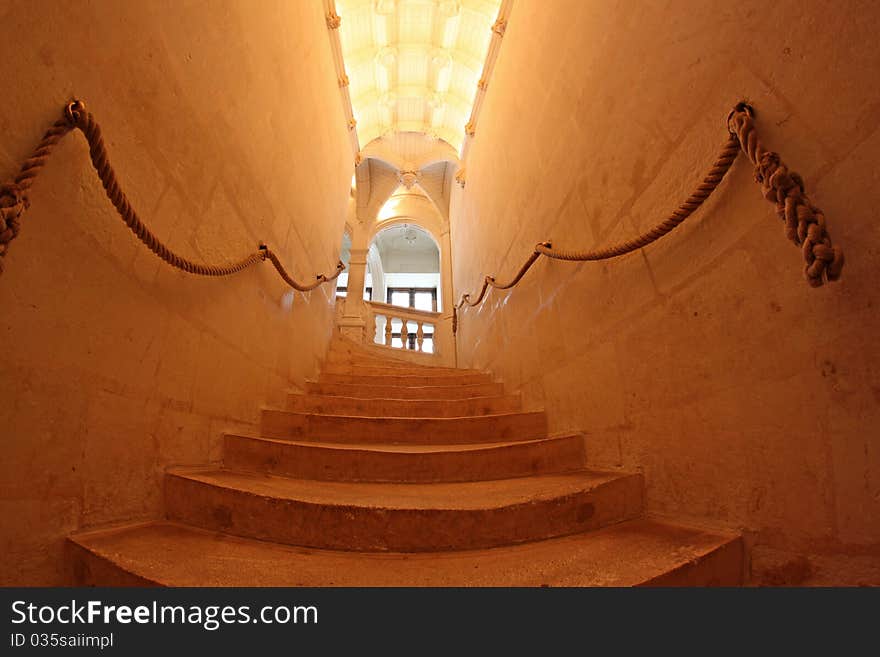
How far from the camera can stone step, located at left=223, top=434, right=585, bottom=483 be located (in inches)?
70.1

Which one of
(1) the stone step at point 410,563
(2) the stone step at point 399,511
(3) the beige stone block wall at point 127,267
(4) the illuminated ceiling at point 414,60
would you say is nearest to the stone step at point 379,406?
(3) the beige stone block wall at point 127,267

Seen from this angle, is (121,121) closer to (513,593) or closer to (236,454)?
(236,454)

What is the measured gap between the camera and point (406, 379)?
11.5 feet

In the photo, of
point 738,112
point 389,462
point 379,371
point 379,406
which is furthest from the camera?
point 379,371

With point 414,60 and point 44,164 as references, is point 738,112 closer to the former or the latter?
point 44,164

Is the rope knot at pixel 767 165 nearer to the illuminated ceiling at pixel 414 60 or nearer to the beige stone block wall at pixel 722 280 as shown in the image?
the beige stone block wall at pixel 722 280

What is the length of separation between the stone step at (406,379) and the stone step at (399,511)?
1.92m

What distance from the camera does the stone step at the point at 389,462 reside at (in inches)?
70.1

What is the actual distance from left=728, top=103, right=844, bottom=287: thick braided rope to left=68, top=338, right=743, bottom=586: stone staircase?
80cm

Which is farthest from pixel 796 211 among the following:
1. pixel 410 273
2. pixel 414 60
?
pixel 410 273

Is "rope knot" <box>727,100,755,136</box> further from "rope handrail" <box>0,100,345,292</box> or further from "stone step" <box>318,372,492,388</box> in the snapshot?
"stone step" <box>318,372,492,388</box>

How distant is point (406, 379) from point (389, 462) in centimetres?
172

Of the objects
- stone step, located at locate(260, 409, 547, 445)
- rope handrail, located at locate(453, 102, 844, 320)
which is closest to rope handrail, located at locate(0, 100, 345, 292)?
stone step, located at locate(260, 409, 547, 445)

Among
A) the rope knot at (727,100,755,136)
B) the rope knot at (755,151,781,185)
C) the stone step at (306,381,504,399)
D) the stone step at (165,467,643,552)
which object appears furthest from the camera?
the stone step at (306,381,504,399)
